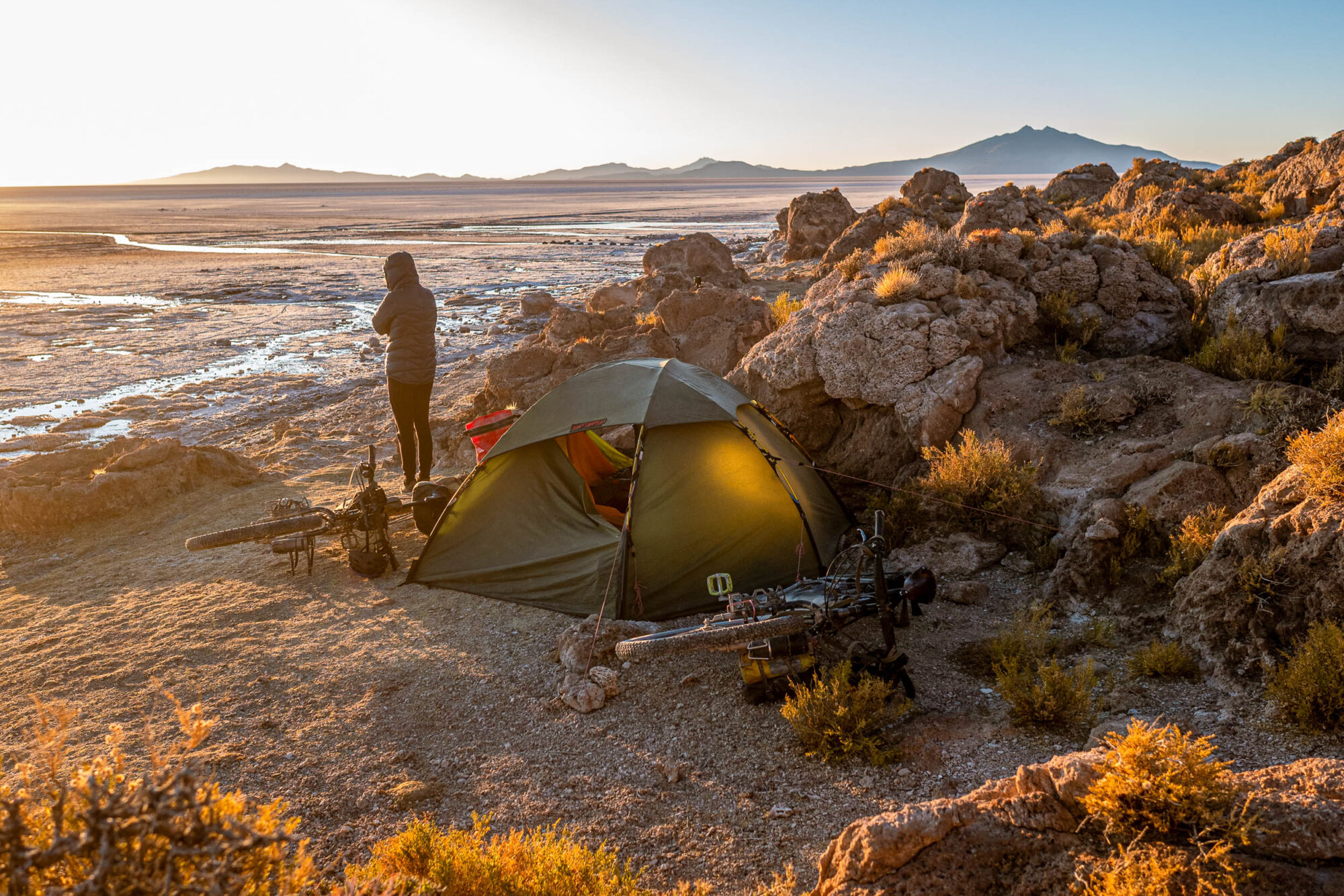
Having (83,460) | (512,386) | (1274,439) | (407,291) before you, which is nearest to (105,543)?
(83,460)

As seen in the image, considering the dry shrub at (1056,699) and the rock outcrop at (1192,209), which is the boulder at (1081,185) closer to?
the rock outcrop at (1192,209)

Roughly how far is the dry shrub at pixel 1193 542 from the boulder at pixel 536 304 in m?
19.2

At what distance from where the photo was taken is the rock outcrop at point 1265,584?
4.76 meters

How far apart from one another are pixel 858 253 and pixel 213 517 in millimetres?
9760

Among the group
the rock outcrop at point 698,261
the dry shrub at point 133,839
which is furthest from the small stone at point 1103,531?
the rock outcrop at point 698,261

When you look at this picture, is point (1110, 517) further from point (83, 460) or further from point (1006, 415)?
point (83, 460)

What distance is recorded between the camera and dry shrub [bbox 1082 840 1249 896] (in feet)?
8.59

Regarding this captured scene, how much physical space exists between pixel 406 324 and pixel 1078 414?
7.48 metres

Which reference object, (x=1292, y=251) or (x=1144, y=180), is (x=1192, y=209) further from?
(x=1292, y=251)

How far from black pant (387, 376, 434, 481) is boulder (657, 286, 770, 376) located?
214 inches

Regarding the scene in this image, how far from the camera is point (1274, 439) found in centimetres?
644

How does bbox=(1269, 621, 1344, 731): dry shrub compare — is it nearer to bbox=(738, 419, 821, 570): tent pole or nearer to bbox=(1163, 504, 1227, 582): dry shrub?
bbox=(1163, 504, 1227, 582): dry shrub

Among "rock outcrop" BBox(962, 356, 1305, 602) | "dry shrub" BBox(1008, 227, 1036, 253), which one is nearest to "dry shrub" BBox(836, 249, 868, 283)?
"dry shrub" BBox(1008, 227, 1036, 253)

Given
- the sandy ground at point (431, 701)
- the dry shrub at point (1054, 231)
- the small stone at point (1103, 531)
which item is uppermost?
the dry shrub at point (1054, 231)
